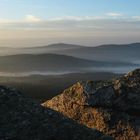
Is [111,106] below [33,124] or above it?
below

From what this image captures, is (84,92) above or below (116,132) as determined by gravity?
above

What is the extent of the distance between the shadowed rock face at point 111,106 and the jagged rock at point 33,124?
5.70 m

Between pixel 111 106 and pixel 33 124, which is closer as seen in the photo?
pixel 33 124

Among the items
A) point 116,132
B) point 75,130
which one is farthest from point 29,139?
point 116,132

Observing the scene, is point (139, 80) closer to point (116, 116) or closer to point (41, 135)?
point (116, 116)

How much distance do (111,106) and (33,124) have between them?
7621mm

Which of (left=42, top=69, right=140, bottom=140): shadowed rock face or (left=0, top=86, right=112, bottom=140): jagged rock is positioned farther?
(left=42, top=69, right=140, bottom=140): shadowed rock face

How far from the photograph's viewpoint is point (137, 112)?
2369cm

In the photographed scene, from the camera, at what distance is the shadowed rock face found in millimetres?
23000

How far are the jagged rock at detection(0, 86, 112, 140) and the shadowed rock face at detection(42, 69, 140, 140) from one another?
18.7 feet

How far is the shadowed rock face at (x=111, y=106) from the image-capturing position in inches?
906

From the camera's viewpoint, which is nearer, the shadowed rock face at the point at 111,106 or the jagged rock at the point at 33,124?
the jagged rock at the point at 33,124

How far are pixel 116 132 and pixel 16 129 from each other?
7.32 metres

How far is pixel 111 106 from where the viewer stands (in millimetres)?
23938
